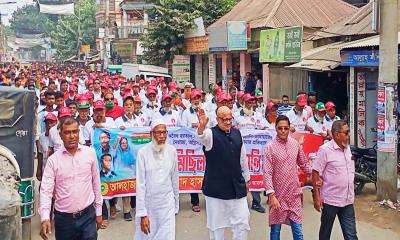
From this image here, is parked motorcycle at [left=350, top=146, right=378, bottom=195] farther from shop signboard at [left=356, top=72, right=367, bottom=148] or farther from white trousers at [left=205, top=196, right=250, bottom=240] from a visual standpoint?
white trousers at [left=205, top=196, right=250, bottom=240]

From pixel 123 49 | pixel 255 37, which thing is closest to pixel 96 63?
pixel 123 49

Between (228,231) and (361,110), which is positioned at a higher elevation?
(361,110)

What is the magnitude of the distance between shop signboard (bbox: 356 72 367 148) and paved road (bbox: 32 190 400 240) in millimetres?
5100

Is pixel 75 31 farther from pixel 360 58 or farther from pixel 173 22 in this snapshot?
pixel 360 58

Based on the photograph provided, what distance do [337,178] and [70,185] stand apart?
8.73 feet

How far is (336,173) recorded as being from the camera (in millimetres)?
5883

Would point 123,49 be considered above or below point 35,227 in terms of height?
above

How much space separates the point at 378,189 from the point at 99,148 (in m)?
4.26

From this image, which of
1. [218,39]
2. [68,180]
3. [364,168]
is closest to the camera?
[68,180]

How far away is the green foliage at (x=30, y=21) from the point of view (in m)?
116

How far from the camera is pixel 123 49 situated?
4344cm

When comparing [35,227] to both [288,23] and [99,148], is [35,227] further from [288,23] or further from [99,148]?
[288,23]

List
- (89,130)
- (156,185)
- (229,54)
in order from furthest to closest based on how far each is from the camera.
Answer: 1. (229,54)
2. (89,130)
3. (156,185)

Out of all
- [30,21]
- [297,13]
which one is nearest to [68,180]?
[297,13]
